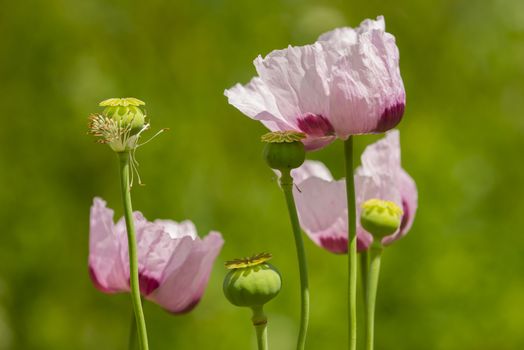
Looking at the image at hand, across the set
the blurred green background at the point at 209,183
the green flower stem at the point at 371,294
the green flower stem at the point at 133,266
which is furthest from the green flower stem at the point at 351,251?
the blurred green background at the point at 209,183

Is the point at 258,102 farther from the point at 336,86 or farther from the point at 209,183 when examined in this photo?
the point at 209,183

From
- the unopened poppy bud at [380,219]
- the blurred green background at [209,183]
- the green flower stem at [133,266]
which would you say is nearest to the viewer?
the green flower stem at [133,266]

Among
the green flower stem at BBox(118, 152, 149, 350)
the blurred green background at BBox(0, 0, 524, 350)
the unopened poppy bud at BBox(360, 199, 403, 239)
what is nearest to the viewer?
the green flower stem at BBox(118, 152, 149, 350)

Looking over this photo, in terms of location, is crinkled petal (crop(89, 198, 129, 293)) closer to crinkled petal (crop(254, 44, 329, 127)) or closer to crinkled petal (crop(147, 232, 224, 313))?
crinkled petal (crop(147, 232, 224, 313))

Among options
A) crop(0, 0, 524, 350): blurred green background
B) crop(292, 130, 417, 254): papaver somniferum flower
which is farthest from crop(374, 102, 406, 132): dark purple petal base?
crop(0, 0, 524, 350): blurred green background

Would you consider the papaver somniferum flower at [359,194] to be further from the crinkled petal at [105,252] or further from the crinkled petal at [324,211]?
the crinkled petal at [105,252]

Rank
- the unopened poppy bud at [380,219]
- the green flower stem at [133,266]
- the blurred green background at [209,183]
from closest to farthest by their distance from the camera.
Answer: the green flower stem at [133,266] < the unopened poppy bud at [380,219] < the blurred green background at [209,183]

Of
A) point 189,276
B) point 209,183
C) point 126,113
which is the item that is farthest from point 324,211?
point 209,183
